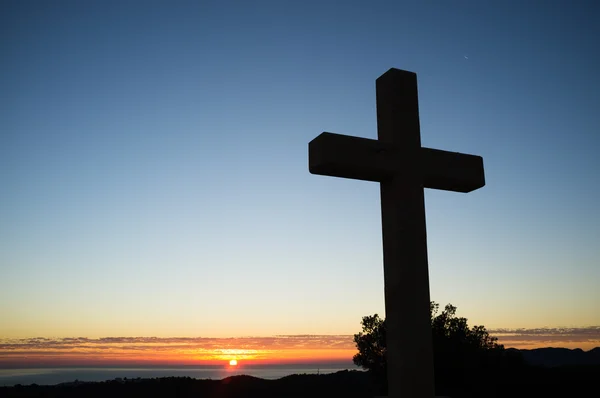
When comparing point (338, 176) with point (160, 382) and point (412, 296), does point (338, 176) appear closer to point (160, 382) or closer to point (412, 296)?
point (412, 296)

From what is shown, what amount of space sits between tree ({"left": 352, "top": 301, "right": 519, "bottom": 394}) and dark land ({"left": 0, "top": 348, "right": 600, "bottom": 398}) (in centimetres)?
30

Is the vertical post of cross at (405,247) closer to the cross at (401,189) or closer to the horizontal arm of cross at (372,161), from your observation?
the cross at (401,189)

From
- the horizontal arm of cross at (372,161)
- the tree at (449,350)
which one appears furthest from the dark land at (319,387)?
the horizontal arm of cross at (372,161)

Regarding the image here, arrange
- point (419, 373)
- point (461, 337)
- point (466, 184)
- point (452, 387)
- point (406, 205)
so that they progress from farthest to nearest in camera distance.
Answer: point (461, 337), point (452, 387), point (466, 184), point (406, 205), point (419, 373)

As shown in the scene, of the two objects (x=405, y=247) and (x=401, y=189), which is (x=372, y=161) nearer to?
(x=401, y=189)

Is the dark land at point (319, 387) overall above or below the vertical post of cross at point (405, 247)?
below

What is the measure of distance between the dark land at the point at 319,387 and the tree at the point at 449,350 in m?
0.30

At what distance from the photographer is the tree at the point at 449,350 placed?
24703 millimetres

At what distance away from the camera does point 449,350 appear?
25.4m

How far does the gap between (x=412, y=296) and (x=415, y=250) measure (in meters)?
0.48

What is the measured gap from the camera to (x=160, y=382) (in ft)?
107

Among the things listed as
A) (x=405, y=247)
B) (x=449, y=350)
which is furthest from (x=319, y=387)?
(x=405, y=247)

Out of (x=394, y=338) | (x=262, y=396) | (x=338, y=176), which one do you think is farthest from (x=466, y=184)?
(x=262, y=396)

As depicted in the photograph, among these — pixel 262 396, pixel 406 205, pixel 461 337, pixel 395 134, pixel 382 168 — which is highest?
pixel 395 134
